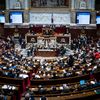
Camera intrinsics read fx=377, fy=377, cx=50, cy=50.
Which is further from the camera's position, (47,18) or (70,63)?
(47,18)

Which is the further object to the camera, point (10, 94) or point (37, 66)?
point (37, 66)

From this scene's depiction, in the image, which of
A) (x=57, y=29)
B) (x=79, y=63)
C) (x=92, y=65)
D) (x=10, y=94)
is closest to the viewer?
(x=10, y=94)

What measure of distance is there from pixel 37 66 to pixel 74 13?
12.9 meters

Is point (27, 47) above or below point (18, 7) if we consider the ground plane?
below

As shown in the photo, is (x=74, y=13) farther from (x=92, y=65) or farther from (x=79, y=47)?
(x=92, y=65)

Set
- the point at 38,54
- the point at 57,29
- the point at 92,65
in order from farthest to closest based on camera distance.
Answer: the point at 57,29
the point at 38,54
the point at 92,65

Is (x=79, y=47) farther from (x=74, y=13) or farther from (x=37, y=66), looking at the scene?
(x=37, y=66)

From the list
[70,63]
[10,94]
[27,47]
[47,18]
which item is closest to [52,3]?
[47,18]

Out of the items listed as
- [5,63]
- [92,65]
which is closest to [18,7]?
[5,63]

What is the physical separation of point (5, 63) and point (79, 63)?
552 centimetres

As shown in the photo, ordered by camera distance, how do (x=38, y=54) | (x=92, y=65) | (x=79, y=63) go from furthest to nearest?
(x=38, y=54) → (x=79, y=63) → (x=92, y=65)

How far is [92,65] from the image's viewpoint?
26453mm

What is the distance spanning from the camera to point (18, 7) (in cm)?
3981

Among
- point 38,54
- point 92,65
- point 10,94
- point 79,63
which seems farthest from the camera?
point 38,54
